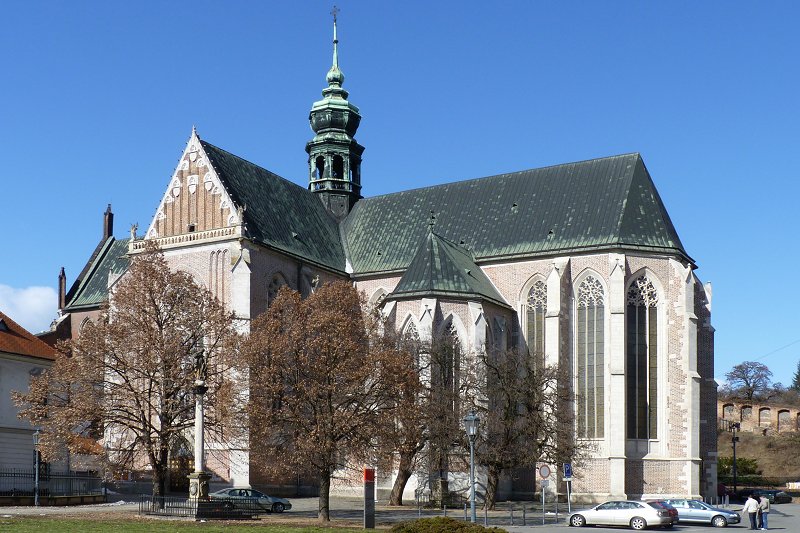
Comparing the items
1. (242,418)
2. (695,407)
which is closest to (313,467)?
(242,418)

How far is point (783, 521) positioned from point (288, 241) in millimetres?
30034

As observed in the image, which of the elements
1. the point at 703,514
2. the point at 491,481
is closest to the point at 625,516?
the point at 703,514

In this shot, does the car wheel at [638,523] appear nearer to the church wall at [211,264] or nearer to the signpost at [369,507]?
the signpost at [369,507]

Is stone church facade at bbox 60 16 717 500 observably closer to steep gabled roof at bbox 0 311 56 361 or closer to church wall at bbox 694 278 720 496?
church wall at bbox 694 278 720 496

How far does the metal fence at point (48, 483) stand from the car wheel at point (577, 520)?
22.4 meters

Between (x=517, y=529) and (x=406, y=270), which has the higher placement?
(x=406, y=270)

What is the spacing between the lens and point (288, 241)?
57938mm

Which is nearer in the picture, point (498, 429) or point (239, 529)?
point (239, 529)

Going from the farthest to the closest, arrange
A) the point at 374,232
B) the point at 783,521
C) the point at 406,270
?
the point at 374,232 → the point at 406,270 → the point at 783,521

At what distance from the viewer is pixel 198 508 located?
34375 mm

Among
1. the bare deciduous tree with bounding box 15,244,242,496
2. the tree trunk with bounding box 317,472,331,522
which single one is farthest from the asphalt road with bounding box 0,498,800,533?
the bare deciduous tree with bounding box 15,244,242,496

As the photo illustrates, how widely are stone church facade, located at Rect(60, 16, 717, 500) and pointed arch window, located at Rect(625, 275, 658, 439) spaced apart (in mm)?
78

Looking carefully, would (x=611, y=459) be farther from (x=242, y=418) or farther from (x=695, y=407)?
(x=242, y=418)

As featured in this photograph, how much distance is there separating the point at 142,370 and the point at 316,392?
305 inches
